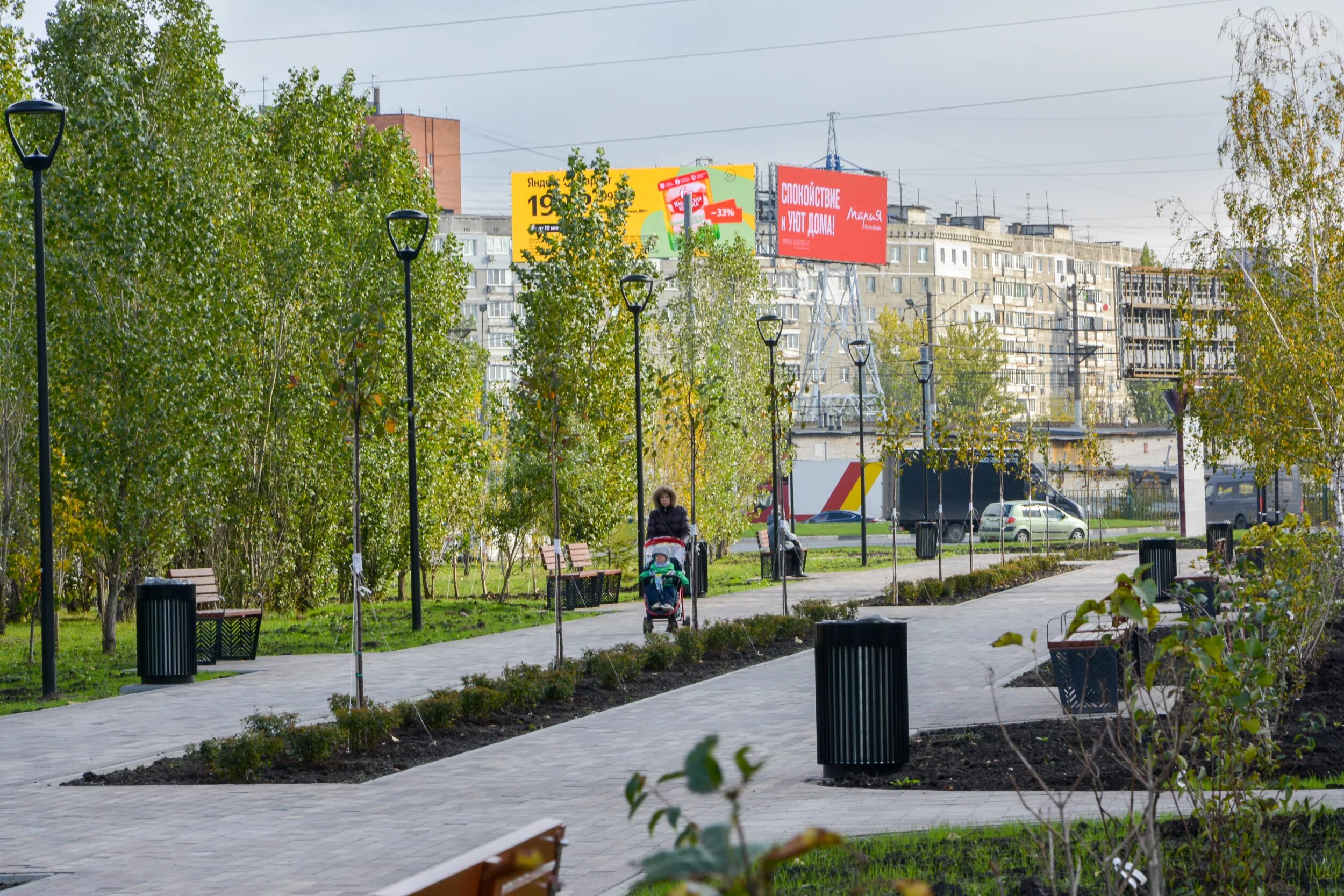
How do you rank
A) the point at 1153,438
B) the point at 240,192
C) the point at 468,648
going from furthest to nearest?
the point at 1153,438 < the point at 240,192 < the point at 468,648

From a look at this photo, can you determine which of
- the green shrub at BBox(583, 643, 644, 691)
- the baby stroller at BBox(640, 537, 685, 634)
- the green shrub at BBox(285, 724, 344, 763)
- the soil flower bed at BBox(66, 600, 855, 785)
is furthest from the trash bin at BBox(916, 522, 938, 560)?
the green shrub at BBox(285, 724, 344, 763)

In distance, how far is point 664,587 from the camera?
18.4 metres

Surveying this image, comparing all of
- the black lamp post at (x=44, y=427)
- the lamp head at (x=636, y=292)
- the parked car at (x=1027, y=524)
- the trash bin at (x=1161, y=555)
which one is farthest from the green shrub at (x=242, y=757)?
the parked car at (x=1027, y=524)

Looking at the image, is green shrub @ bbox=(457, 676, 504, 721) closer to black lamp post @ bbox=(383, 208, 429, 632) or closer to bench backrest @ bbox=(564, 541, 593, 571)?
black lamp post @ bbox=(383, 208, 429, 632)

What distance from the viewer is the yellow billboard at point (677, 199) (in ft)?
247

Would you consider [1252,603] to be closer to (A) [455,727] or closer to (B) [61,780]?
(A) [455,727]

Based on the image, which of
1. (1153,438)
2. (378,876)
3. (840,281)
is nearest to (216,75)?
(378,876)

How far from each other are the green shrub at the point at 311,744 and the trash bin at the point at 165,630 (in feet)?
17.3

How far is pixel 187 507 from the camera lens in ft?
61.8

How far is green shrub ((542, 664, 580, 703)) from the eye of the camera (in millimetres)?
12688

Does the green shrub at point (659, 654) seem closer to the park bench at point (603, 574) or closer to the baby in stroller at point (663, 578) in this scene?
the baby in stroller at point (663, 578)

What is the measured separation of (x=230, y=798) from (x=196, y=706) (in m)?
4.48

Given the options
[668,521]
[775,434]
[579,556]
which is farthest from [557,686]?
[579,556]

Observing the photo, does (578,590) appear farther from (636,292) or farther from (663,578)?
(663,578)
